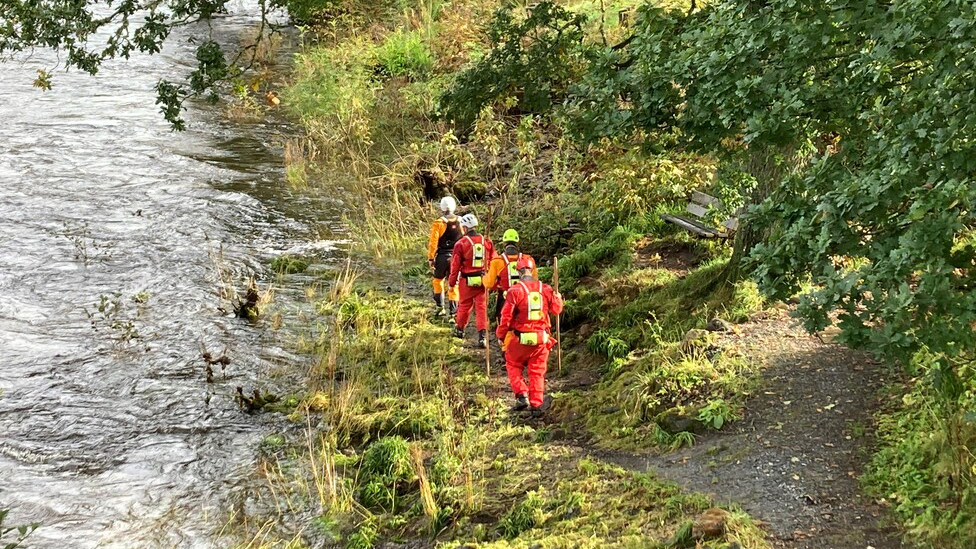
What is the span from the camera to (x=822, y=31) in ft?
17.7

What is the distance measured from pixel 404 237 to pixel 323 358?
4.37 meters

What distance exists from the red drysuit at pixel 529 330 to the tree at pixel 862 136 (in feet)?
7.93

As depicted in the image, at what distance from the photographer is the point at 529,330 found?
8.68 metres

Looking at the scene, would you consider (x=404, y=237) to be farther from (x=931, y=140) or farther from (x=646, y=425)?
(x=931, y=140)

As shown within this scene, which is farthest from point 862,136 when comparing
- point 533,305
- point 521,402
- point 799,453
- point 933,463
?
point 521,402

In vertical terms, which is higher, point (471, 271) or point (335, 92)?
point (335, 92)

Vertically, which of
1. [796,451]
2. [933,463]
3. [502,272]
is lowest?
[796,451]

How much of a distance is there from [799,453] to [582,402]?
2.58m

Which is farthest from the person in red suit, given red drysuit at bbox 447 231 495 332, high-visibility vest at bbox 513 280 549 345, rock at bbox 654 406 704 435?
rock at bbox 654 406 704 435

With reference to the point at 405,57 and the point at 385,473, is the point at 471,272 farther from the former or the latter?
the point at 405,57

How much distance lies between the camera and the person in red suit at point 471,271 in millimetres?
10719

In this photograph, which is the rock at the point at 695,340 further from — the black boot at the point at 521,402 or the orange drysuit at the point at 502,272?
the orange drysuit at the point at 502,272

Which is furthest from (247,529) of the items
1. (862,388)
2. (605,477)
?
(862,388)

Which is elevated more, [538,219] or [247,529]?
[538,219]
